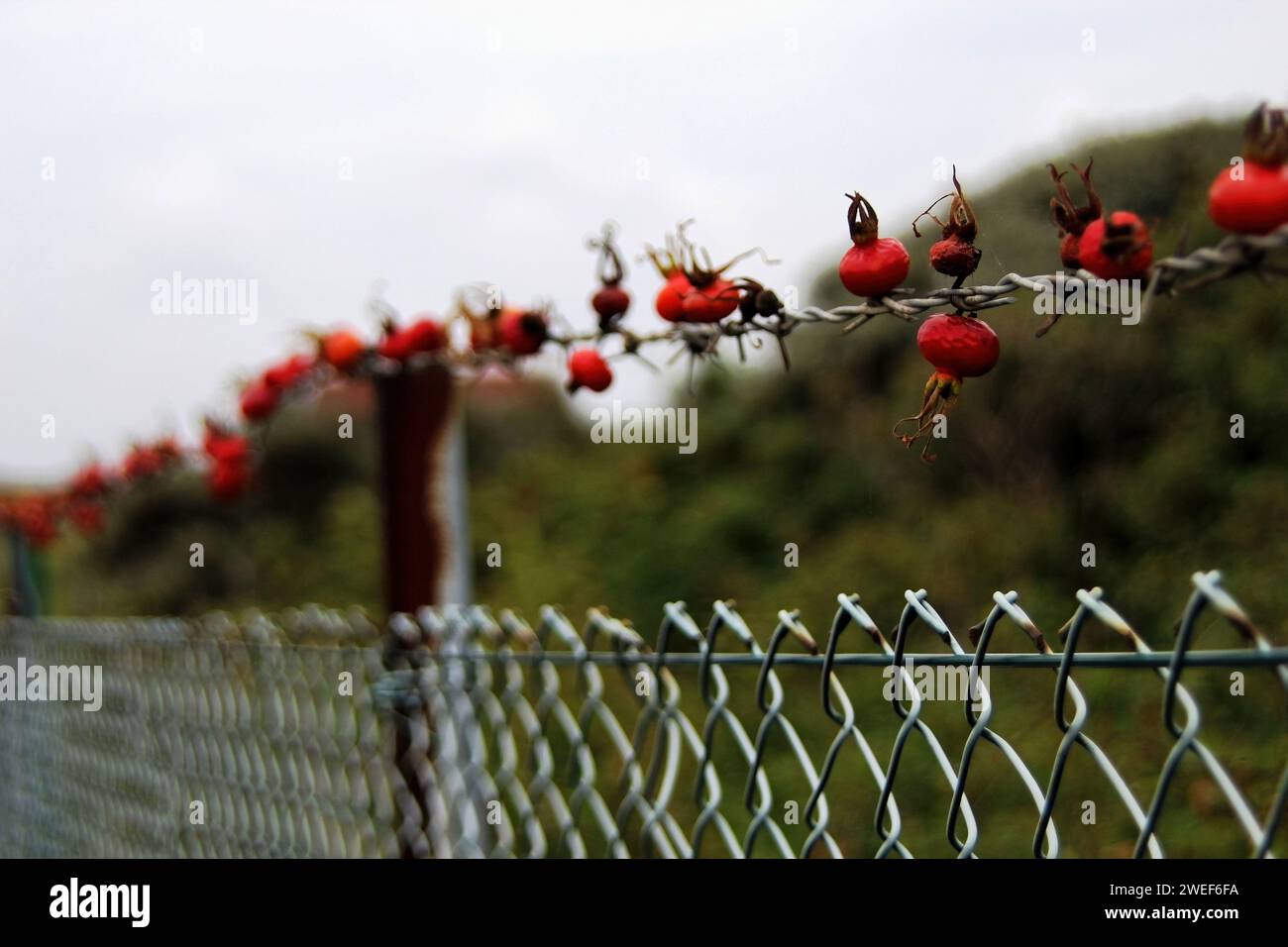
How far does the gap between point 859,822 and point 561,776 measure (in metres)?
1.63

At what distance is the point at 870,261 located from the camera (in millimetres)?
941

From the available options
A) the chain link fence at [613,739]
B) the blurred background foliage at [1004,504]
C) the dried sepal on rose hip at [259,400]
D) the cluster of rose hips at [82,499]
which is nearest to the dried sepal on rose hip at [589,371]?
the chain link fence at [613,739]

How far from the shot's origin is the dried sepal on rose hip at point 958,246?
864mm

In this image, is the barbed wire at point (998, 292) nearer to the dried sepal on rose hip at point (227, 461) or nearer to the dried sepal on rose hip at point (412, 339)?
the dried sepal on rose hip at point (412, 339)

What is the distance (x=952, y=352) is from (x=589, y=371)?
0.51 m

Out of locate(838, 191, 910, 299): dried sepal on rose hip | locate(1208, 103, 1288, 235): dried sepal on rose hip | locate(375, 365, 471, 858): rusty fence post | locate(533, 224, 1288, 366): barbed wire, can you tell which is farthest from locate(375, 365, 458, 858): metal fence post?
locate(1208, 103, 1288, 235): dried sepal on rose hip

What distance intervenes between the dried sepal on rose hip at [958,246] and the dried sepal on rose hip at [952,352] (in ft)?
0.12

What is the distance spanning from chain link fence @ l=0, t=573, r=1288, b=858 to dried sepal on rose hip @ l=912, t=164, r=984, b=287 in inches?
9.5

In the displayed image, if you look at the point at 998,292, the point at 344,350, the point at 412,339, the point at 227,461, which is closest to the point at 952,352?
the point at 998,292

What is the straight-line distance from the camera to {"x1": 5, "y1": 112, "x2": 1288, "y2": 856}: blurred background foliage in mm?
4070

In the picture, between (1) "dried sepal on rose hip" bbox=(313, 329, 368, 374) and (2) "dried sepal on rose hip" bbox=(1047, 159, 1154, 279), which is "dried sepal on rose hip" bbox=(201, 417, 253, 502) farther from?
(2) "dried sepal on rose hip" bbox=(1047, 159, 1154, 279)

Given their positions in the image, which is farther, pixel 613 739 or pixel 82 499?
pixel 82 499

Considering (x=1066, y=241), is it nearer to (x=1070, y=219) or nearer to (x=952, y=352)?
(x=1070, y=219)
